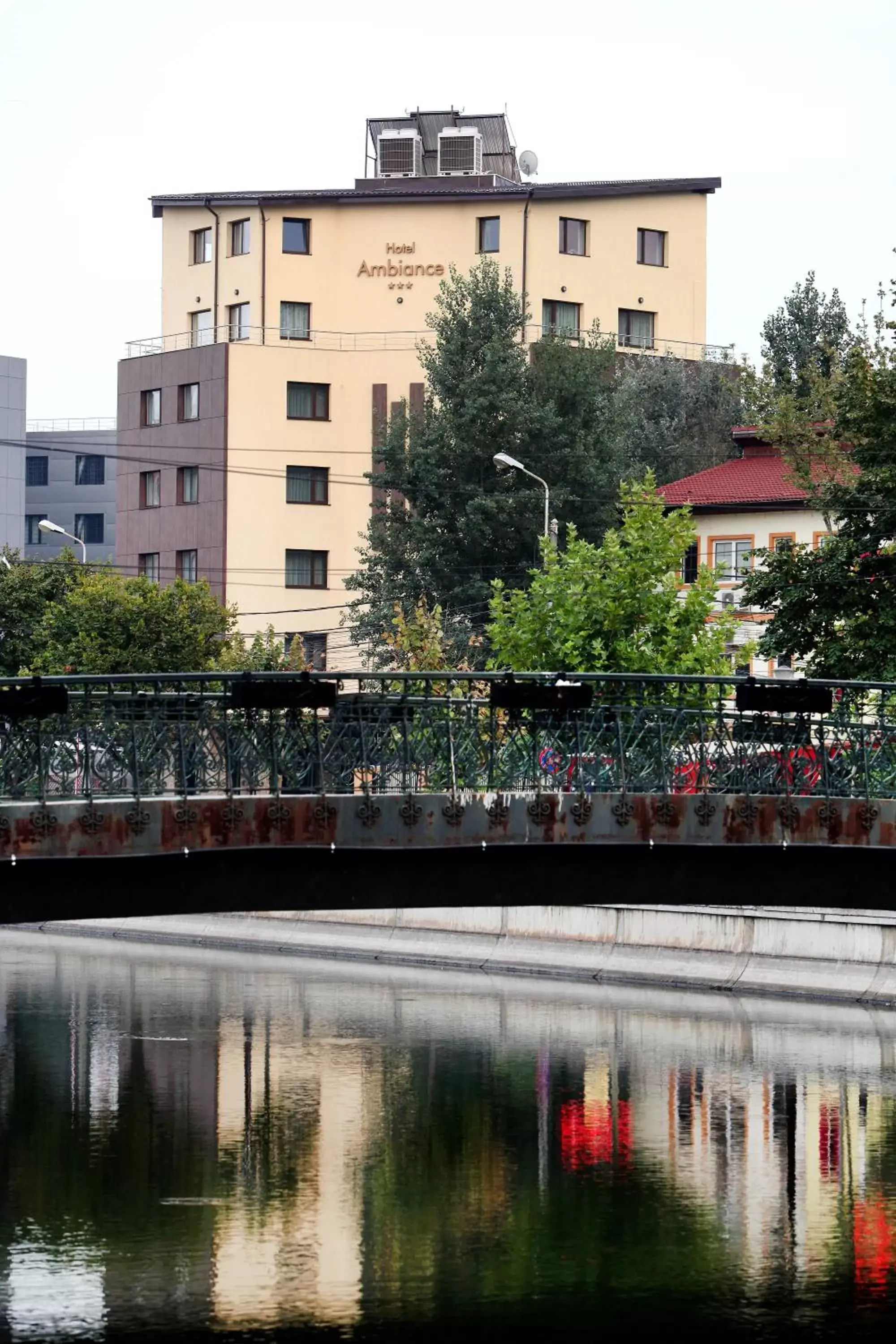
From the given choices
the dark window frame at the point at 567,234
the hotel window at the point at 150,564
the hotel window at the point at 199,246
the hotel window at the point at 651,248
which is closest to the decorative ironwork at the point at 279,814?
the hotel window at the point at 150,564

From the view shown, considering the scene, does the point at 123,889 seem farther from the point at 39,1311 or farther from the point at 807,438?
the point at 807,438

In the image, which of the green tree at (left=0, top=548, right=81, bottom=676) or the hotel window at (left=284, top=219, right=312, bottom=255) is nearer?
the green tree at (left=0, top=548, right=81, bottom=676)

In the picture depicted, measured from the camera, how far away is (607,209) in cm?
9494

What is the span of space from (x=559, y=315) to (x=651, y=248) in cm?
599

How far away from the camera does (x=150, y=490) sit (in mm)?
95125

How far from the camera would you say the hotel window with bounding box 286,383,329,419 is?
92.2 meters

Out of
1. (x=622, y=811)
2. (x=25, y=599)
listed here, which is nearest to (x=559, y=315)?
(x=25, y=599)

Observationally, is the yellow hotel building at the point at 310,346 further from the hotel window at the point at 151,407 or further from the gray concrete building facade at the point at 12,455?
the gray concrete building facade at the point at 12,455

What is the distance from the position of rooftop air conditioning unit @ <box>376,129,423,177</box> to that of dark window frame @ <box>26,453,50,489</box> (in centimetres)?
6728

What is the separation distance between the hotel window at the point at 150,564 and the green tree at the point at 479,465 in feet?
42.5

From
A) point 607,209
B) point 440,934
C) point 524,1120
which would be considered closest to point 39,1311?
point 524,1120

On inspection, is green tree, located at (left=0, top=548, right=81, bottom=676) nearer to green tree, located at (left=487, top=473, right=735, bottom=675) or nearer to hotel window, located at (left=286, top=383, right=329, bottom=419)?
hotel window, located at (left=286, top=383, right=329, bottom=419)

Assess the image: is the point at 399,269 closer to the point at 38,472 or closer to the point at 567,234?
the point at 567,234

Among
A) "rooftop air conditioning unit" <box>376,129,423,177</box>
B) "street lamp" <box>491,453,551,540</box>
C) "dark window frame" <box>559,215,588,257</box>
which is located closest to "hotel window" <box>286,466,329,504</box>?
"dark window frame" <box>559,215,588,257</box>
